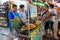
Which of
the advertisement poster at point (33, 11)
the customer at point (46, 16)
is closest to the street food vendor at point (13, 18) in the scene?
the advertisement poster at point (33, 11)

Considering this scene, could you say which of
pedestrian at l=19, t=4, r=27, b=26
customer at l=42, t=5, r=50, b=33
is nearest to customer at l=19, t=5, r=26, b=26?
pedestrian at l=19, t=4, r=27, b=26

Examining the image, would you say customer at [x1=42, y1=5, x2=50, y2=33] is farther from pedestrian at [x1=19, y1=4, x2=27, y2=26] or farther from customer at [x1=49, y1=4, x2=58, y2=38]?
pedestrian at [x1=19, y1=4, x2=27, y2=26]

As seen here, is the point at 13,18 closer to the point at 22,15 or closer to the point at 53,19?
the point at 22,15

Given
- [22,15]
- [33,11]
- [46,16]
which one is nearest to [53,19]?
[46,16]

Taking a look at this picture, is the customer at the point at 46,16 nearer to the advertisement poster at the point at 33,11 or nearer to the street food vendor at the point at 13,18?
the advertisement poster at the point at 33,11

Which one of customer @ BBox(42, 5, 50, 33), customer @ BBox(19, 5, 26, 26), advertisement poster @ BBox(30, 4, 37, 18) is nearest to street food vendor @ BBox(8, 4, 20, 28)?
customer @ BBox(19, 5, 26, 26)

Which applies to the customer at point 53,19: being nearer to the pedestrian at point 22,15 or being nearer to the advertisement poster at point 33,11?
the advertisement poster at point 33,11

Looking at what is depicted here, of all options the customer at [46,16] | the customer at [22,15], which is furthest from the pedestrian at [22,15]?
the customer at [46,16]

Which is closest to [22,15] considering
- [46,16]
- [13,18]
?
[13,18]

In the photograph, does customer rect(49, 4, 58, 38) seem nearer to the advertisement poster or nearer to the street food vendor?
the advertisement poster

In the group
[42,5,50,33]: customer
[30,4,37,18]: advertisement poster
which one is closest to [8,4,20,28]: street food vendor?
[30,4,37,18]: advertisement poster

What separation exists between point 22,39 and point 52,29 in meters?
0.33

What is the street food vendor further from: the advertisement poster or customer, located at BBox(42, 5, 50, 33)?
customer, located at BBox(42, 5, 50, 33)

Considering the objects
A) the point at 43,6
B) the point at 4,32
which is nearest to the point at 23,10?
the point at 43,6
